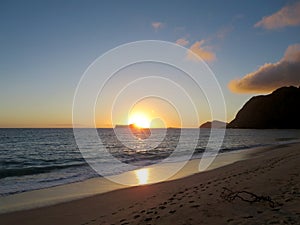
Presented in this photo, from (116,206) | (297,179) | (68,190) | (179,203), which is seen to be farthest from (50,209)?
(297,179)

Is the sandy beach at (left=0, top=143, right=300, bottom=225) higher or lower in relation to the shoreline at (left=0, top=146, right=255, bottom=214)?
higher

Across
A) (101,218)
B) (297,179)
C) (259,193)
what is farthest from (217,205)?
(297,179)

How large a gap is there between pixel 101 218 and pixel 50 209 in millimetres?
2715

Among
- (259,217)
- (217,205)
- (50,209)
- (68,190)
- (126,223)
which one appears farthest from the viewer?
(68,190)

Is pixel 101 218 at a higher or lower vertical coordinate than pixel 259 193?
lower

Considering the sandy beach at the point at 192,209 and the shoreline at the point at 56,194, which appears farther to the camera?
the shoreline at the point at 56,194

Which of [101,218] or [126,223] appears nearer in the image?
[126,223]

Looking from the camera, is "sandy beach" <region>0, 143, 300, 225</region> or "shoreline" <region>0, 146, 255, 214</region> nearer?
"sandy beach" <region>0, 143, 300, 225</region>

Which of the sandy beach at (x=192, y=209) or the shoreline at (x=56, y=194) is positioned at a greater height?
the sandy beach at (x=192, y=209)

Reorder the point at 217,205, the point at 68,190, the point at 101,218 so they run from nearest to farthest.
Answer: the point at 217,205 → the point at 101,218 → the point at 68,190

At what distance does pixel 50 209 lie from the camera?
34.3ft

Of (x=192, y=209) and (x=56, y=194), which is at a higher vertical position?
(x=192, y=209)

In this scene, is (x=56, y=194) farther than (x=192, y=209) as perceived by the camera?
Yes

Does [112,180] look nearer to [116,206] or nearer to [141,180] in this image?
[141,180]
